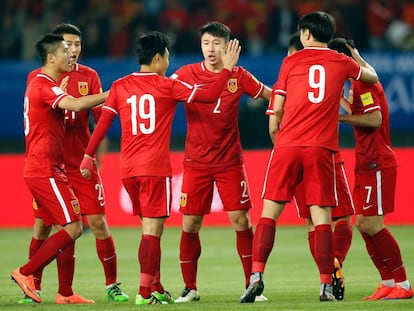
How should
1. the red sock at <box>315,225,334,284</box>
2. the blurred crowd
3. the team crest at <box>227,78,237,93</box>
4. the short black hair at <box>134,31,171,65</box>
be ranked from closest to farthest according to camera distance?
the red sock at <box>315,225,334,284</box>, the short black hair at <box>134,31,171,65</box>, the team crest at <box>227,78,237,93</box>, the blurred crowd

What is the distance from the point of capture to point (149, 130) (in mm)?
9344

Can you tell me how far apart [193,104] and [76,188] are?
1354 mm

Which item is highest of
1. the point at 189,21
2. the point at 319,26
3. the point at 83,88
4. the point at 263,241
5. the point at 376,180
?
the point at 189,21

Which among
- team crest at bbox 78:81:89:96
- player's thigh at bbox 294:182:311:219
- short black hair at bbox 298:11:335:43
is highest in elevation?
short black hair at bbox 298:11:335:43

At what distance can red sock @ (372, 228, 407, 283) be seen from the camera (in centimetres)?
962

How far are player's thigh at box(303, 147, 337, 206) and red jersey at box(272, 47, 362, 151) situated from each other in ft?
0.24

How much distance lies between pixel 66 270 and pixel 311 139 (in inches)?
106

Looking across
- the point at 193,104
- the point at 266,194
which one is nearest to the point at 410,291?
the point at 266,194

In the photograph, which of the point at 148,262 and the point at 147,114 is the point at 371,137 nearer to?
the point at 147,114

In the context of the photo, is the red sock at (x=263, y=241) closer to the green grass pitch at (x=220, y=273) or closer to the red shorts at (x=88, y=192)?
the green grass pitch at (x=220, y=273)

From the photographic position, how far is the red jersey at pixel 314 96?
8953mm

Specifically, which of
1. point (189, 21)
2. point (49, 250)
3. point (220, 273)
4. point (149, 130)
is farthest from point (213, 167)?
point (189, 21)

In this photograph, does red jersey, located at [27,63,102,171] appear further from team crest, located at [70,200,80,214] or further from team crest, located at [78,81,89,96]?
team crest, located at [70,200,80,214]

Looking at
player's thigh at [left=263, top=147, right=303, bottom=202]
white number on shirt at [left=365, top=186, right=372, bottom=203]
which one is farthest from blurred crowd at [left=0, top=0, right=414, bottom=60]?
player's thigh at [left=263, top=147, right=303, bottom=202]
